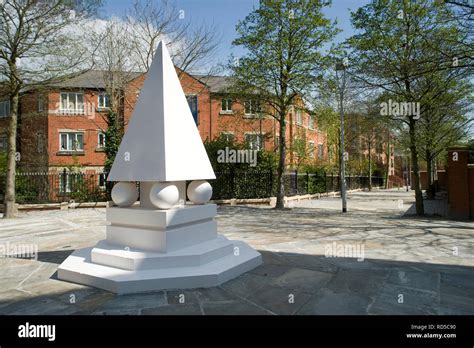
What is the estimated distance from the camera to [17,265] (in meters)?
6.30

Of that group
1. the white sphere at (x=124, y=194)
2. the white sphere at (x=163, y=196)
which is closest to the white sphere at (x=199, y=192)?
the white sphere at (x=163, y=196)

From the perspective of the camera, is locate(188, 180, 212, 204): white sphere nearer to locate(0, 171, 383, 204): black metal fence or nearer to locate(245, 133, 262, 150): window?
locate(0, 171, 383, 204): black metal fence

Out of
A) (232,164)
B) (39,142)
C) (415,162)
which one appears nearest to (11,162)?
(232,164)

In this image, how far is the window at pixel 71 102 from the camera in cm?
2945

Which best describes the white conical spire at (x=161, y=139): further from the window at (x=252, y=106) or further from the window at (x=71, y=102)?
the window at (x=71, y=102)

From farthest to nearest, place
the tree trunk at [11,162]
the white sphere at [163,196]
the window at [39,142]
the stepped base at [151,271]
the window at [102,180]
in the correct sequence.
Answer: the window at [39,142], the window at [102,180], the tree trunk at [11,162], the white sphere at [163,196], the stepped base at [151,271]

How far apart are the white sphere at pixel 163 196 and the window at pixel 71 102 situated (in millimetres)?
28221

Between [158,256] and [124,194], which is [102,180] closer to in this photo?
[124,194]

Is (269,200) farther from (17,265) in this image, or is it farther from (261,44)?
(17,265)

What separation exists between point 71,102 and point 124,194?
91.9ft

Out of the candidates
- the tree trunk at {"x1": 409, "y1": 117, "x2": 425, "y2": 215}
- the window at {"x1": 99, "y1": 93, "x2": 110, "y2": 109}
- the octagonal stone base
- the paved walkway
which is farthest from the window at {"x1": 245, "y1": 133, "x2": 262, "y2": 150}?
the window at {"x1": 99, "y1": 93, "x2": 110, "y2": 109}

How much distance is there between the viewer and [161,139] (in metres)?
5.68
